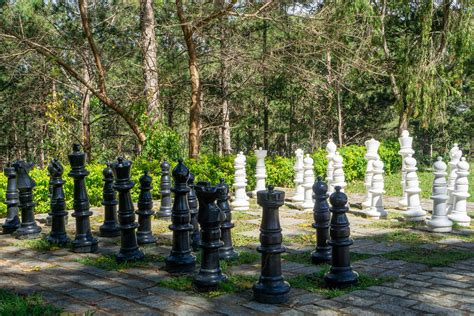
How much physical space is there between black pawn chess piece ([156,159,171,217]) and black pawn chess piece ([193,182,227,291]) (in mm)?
3451

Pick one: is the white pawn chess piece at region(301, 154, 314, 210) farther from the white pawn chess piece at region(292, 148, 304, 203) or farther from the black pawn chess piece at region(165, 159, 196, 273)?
the black pawn chess piece at region(165, 159, 196, 273)

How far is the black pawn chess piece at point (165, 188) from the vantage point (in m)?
7.77

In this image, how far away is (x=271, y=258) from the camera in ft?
12.8

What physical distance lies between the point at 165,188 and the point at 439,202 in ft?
13.0

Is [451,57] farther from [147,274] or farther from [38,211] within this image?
[147,274]

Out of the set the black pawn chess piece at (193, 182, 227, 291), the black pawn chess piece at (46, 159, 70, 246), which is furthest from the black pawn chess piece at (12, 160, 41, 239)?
the black pawn chess piece at (193, 182, 227, 291)

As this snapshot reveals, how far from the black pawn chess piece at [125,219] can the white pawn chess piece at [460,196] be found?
4483 millimetres

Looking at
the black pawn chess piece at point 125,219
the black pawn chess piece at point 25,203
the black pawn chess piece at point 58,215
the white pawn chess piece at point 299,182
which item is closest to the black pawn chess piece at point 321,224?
the black pawn chess piece at point 125,219

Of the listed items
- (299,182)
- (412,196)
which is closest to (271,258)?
(412,196)

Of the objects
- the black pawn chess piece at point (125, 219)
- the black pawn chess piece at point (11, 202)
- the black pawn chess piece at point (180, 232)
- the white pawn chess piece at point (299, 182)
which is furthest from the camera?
the white pawn chess piece at point (299, 182)

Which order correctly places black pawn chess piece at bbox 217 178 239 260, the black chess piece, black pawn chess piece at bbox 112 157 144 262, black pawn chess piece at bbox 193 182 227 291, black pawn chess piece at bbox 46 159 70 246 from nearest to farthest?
black pawn chess piece at bbox 193 182 227 291 → black pawn chess piece at bbox 217 178 239 260 → black pawn chess piece at bbox 112 157 144 262 → black pawn chess piece at bbox 46 159 70 246 → the black chess piece

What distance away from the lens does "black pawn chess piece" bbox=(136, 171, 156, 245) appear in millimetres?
5676

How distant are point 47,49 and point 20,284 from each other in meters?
8.17

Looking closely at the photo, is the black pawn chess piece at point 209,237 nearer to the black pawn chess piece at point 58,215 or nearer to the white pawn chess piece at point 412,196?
the black pawn chess piece at point 58,215
